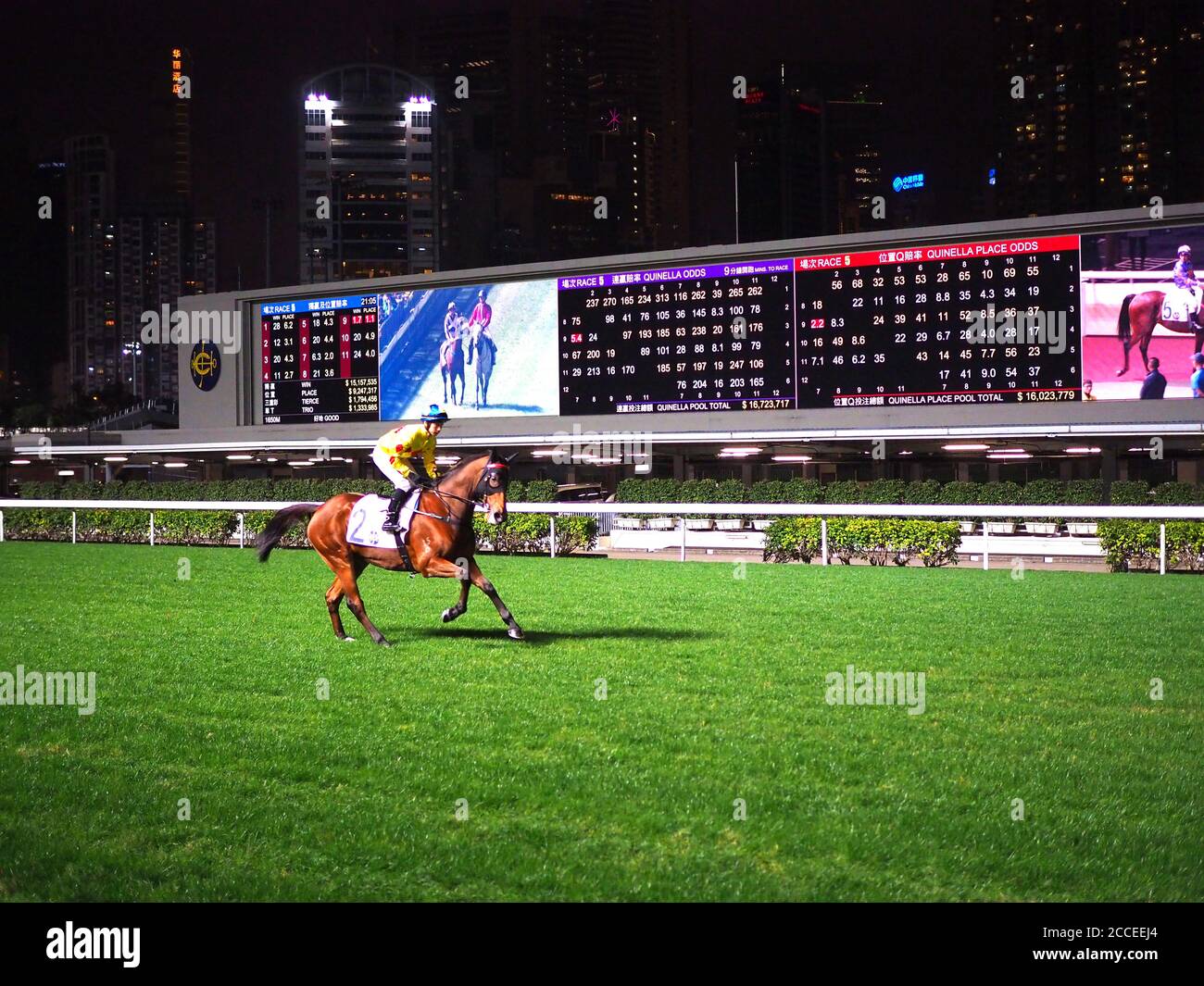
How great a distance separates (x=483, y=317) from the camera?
85.0 ft

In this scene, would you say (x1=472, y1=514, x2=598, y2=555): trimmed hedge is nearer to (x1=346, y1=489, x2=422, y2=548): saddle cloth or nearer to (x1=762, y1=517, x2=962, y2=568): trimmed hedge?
(x1=762, y1=517, x2=962, y2=568): trimmed hedge

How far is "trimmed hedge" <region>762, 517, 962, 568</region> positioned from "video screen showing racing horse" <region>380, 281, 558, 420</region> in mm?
9089

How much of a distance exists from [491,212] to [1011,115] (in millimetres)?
67778

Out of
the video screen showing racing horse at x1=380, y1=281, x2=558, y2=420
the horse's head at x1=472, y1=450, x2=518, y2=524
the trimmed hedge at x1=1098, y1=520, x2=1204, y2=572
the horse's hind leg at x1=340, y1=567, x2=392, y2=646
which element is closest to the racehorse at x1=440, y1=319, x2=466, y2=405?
the video screen showing racing horse at x1=380, y1=281, x2=558, y2=420

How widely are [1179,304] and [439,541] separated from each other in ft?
52.3

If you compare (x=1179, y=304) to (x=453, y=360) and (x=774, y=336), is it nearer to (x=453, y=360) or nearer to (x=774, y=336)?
(x=774, y=336)

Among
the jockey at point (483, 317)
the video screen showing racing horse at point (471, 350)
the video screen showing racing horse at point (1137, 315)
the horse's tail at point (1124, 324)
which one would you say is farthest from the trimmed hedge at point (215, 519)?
the horse's tail at point (1124, 324)

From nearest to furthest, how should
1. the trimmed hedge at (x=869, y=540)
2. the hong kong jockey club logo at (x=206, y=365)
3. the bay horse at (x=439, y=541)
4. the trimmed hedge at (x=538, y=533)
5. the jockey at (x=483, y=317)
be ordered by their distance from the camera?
the bay horse at (x=439, y=541) < the trimmed hedge at (x=869, y=540) < the trimmed hedge at (x=538, y=533) < the jockey at (x=483, y=317) < the hong kong jockey club logo at (x=206, y=365)

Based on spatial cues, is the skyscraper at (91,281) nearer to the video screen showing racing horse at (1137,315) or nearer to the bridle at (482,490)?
the video screen showing racing horse at (1137,315)

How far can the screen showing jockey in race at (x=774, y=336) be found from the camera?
2003 centimetres

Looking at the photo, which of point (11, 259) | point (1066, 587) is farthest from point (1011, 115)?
point (1066, 587)

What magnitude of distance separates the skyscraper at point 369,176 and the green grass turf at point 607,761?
121713 millimetres
